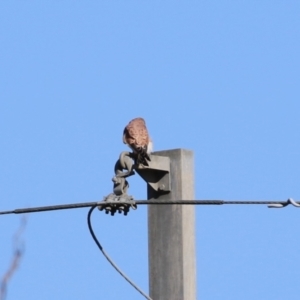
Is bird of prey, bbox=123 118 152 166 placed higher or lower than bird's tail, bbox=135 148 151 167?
higher

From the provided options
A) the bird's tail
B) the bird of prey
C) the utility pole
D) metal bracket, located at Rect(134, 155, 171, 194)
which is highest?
the bird of prey

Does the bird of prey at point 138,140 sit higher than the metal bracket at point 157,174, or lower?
higher

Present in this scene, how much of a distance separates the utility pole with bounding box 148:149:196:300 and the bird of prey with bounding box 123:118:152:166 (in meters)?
0.09

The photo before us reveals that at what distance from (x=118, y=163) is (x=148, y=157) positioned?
0.61 ft

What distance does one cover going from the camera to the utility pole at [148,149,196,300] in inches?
203

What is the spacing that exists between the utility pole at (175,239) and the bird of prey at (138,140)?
9 centimetres

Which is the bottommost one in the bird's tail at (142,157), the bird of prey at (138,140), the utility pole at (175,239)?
the utility pole at (175,239)

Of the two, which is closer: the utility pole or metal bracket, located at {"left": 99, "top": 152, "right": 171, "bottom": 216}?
the utility pole

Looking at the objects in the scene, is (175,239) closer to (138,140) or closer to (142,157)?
(142,157)

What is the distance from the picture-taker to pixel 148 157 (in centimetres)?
533

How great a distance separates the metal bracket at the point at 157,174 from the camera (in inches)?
211

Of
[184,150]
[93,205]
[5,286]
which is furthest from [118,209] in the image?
[5,286]

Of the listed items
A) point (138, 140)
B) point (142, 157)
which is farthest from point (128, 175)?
point (138, 140)

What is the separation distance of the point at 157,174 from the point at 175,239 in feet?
1.29
